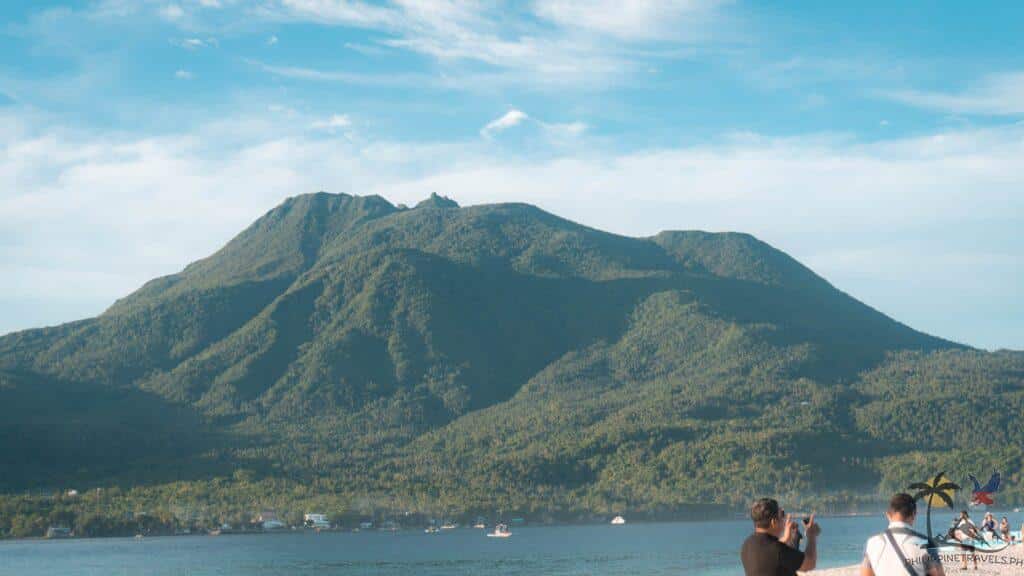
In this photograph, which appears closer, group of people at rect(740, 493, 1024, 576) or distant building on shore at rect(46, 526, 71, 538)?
Answer: group of people at rect(740, 493, 1024, 576)

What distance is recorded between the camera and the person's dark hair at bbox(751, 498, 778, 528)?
49.3 ft

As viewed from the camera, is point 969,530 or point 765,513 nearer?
point 765,513

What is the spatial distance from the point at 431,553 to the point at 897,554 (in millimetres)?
124134

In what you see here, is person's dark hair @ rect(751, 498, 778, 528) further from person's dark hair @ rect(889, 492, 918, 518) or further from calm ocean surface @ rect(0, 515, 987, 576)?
calm ocean surface @ rect(0, 515, 987, 576)

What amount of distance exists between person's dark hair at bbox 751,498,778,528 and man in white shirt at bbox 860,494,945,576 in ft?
3.64

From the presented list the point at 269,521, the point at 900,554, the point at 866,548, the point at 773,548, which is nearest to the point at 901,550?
the point at 900,554

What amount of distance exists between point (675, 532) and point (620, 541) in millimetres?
24979

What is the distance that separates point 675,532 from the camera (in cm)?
17188

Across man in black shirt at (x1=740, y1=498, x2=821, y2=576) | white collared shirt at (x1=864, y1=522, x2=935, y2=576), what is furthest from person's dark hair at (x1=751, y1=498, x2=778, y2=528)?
white collared shirt at (x1=864, y1=522, x2=935, y2=576)

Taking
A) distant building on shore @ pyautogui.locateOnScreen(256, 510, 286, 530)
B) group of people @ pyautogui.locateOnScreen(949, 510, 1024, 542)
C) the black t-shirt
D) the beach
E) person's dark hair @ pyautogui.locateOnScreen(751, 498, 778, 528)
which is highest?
person's dark hair @ pyautogui.locateOnScreen(751, 498, 778, 528)

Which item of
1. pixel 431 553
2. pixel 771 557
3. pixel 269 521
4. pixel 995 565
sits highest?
pixel 771 557

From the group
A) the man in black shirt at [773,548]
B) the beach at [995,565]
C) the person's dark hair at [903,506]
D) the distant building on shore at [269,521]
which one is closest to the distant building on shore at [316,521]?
the distant building on shore at [269,521]

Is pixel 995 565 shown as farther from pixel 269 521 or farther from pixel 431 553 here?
pixel 269 521

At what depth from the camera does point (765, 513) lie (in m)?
15.0
